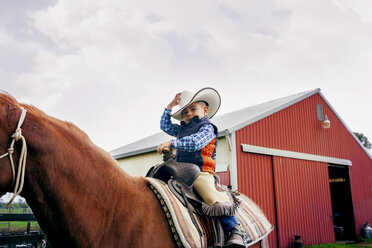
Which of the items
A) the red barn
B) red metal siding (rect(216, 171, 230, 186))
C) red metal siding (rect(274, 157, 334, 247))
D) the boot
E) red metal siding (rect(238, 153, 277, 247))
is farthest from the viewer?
red metal siding (rect(274, 157, 334, 247))

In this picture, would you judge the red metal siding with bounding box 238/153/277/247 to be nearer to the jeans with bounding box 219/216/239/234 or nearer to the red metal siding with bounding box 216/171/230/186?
the red metal siding with bounding box 216/171/230/186

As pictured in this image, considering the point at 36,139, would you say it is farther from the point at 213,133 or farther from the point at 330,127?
the point at 330,127

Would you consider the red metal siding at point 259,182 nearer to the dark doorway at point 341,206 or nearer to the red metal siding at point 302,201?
the red metal siding at point 302,201

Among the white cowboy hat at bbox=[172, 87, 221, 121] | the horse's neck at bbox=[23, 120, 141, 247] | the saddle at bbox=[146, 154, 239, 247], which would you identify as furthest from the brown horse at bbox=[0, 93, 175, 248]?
the white cowboy hat at bbox=[172, 87, 221, 121]

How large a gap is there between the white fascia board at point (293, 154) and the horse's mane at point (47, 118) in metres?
7.52

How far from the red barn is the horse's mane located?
22.7 feet

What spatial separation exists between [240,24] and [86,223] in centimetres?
1057

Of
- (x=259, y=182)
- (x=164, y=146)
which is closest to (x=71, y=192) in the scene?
(x=164, y=146)

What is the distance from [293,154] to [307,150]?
115cm

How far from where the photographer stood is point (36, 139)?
1539mm

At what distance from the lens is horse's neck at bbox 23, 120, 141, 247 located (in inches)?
61.0

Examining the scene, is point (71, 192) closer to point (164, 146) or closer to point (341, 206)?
point (164, 146)

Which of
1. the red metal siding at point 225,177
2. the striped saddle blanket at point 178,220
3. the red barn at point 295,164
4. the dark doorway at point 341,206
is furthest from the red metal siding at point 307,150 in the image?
the striped saddle blanket at point 178,220

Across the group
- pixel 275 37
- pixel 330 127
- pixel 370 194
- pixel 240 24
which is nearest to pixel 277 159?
pixel 330 127
